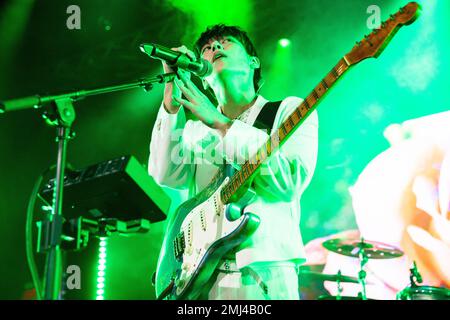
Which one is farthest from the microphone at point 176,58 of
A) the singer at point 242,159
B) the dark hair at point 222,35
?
the dark hair at point 222,35

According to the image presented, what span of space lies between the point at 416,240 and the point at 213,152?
143 cm

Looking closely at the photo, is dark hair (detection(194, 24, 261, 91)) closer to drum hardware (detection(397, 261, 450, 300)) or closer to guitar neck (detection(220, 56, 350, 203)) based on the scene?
guitar neck (detection(220, 56, 350, 203))

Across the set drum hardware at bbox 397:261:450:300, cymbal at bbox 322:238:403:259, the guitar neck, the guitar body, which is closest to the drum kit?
cymbal at bbox 322:238:403:259

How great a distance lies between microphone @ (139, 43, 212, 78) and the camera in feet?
6.41

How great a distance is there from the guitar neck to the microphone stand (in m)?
0.59

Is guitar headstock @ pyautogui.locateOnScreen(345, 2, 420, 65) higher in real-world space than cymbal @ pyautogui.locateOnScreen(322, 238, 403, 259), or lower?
higher

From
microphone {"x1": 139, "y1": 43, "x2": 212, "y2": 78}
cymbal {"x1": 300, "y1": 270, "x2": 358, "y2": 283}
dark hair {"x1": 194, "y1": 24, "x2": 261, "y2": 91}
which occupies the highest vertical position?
dark hair {"x1": 194, "y1": 24, "x2": 261, "y2": 91}

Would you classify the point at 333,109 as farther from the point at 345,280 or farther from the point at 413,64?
the point at 345,280

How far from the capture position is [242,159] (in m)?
2.01

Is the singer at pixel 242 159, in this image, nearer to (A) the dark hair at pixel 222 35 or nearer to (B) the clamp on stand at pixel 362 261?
(A) the dark hair at pixel 222 35

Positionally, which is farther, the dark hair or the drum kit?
the drum kit

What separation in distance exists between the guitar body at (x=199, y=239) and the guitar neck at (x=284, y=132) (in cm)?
6
